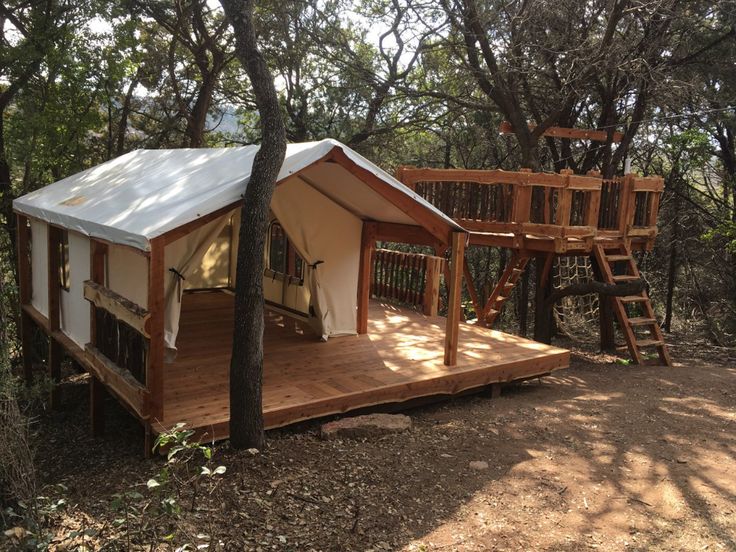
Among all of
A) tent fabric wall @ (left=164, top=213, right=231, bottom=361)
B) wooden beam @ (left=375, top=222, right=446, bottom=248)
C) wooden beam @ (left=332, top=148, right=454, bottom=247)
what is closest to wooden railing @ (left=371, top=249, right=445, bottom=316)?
wooden beam @ (left=375, top=222, right=446, bottom=248)

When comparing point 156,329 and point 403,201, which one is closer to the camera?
point 156,329

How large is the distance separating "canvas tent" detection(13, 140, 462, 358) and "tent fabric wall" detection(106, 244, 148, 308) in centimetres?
1

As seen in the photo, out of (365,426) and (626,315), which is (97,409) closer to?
(365,426)

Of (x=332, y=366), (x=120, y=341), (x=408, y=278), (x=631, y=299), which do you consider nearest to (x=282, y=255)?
(x=408, y=278)

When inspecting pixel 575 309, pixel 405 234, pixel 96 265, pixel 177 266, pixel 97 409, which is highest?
pixel 405 234

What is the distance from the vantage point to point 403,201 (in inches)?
242

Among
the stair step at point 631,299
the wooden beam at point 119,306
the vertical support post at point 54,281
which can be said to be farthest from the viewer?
the stair step at point 631,299

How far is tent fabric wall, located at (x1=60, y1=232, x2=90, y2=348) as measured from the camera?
6.49 meters

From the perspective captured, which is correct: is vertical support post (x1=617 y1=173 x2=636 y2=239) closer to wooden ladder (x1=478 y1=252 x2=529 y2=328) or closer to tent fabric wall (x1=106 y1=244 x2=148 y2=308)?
wooden ladder (x1=478 y1=252 x2=529 y2=328)

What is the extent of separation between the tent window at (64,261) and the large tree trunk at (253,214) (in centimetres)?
393

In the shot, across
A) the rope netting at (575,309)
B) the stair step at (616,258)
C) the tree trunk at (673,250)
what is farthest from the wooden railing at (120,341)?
the tree trunk at (673,250)

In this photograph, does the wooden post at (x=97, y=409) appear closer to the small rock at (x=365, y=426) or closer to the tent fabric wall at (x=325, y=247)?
the small rock at (x=365, y=426)

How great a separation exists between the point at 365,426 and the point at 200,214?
228cm

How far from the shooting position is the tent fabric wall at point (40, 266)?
314 inches
